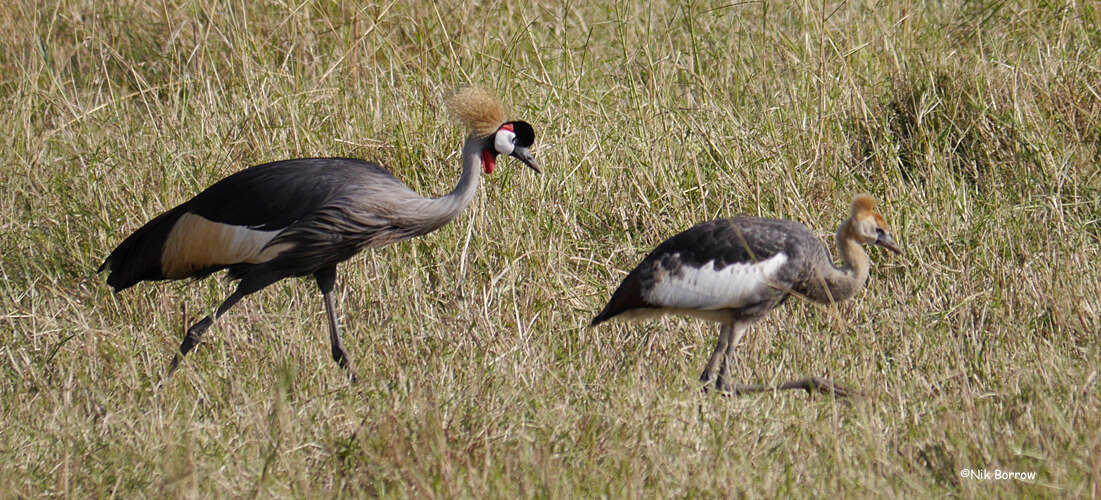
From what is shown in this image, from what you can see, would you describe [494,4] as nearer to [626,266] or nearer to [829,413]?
[626,266]

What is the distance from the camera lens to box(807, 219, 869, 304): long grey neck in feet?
14.4

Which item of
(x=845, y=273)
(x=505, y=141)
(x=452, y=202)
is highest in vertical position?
(x=505, y=141)

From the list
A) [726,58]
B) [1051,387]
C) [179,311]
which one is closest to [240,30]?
[179,311]

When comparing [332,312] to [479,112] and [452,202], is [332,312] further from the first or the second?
[479,112]

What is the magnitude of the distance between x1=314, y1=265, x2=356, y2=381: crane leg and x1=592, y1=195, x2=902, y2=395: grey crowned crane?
93cm

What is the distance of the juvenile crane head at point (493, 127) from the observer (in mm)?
4848

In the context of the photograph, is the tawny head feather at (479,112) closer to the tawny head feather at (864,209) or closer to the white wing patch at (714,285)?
the white wing patch at (714,285)

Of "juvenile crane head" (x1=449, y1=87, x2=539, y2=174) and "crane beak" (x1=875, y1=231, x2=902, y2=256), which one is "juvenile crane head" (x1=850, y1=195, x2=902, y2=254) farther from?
Result: "juvenile crane head" (x1=449, y1=87, x2=539, y2=174)

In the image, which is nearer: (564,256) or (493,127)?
(493,127)

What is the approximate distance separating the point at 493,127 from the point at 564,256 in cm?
67

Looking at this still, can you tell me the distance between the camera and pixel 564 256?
5.21 meters

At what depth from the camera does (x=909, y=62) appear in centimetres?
609

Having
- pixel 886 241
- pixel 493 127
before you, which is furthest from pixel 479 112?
pixel 886 241

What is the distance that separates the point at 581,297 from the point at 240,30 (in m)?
2.50
